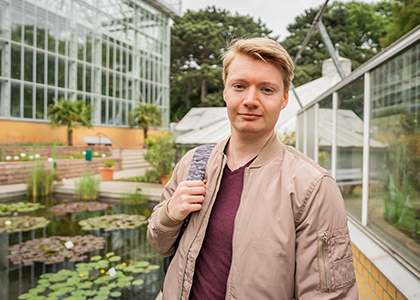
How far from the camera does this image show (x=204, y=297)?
1.06m

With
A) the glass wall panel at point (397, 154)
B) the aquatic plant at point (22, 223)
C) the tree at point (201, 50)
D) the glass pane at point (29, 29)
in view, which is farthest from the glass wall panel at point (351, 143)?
the tree at point (201, 50)

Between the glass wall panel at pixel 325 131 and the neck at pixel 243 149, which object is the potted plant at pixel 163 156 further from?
the neck at pixel 243 149

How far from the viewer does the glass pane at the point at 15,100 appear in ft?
47.4

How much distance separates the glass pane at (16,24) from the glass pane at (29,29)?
0.29 metres

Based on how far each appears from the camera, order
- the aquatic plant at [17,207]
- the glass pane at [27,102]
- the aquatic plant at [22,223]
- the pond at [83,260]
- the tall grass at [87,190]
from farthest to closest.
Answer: the glass pane at [27,102] < the tall grass at [87,190] < the aquatic plant at [17,207] < the aquatic plant at [22,223] < the pond at [83,260]

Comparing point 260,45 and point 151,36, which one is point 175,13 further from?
point 260,45

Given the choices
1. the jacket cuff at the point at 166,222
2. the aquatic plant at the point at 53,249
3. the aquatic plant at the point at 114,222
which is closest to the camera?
the jacket cuff at the point at 166,222

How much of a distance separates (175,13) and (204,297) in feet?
86.9

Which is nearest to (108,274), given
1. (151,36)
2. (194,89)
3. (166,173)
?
(166,173)

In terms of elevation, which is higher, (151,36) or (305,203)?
(151,36)

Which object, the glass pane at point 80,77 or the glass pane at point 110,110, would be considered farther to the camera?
the glass pane at point 110,110

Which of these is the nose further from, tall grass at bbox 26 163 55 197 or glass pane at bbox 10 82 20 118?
glass pane at bbox 10 82 20 118

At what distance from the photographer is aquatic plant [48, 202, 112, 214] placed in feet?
21.4

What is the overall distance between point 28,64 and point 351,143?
643 inches
